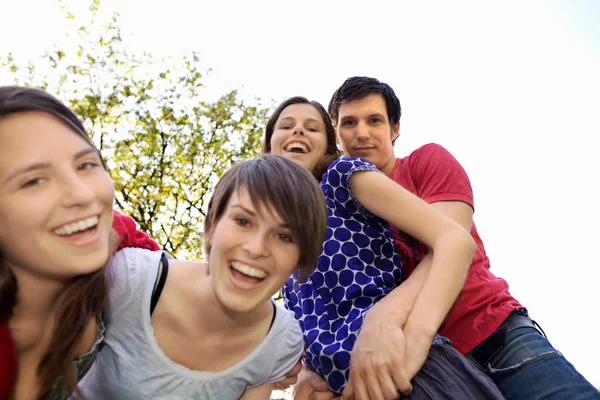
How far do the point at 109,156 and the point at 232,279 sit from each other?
11.5 metres

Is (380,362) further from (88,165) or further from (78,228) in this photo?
(88,165)

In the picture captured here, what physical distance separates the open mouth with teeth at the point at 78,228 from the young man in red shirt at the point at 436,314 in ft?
4.24

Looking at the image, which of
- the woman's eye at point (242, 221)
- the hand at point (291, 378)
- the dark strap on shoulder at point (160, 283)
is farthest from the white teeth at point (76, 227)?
the hand at point (291, 378)

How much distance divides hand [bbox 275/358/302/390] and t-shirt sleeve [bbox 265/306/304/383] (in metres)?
0.03

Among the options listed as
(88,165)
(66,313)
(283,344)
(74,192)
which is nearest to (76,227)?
(74,192)

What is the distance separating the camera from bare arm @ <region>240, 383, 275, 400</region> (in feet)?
9.32

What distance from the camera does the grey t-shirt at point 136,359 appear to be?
A: 2.48 meters

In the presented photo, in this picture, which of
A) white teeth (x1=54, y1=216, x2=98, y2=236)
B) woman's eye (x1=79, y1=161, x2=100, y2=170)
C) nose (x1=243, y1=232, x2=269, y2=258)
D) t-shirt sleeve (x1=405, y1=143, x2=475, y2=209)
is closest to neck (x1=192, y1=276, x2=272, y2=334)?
nose (x1=243, y1=232, x2=269, y2=258)

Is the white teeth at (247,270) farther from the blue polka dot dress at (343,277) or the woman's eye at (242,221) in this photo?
the blue polka dot dress at (343,277)

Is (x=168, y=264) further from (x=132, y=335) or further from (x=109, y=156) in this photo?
(x=109, y=156)

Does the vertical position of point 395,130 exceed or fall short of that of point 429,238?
it exceeds it

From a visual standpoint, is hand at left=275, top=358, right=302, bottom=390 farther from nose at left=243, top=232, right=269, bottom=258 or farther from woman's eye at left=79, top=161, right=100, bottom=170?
woman's eye at left=79, top=161, right=100, bottom=170

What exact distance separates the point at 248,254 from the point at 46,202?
0.92 metres

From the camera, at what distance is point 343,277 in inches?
103
